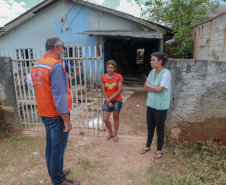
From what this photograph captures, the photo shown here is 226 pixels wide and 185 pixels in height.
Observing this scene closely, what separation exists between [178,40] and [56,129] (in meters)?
7.35

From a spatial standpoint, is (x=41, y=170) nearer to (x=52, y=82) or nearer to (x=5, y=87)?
(x=52, y=82)

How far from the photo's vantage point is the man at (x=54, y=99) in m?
1.87

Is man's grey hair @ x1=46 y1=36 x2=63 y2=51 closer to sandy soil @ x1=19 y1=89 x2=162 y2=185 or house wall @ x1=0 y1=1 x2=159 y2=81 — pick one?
sandy soil @ x1=19 y1=89 x2=162 y2=185

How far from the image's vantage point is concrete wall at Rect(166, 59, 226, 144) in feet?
9.45

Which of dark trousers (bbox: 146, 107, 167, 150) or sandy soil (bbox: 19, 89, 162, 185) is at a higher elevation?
dark trousers (bbox: 146, 107, 167, 150)

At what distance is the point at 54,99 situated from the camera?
190 cm

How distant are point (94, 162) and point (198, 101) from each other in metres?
2.08

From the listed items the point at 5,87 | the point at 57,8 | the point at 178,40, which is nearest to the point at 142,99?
the point at 178,40

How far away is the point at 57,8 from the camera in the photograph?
9.63 metres

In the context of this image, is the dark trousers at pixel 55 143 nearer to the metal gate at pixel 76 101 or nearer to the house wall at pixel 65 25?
the metal gate at pixel 76 101

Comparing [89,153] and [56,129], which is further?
[89,153]

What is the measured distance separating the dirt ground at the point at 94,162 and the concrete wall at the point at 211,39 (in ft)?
12.3

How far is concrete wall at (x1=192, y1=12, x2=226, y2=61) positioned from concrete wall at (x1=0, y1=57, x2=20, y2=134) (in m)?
5.47

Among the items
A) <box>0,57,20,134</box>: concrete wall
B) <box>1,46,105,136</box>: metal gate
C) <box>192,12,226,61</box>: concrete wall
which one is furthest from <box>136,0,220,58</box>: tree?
<box>0,57,20,134</box>: concrete wall
